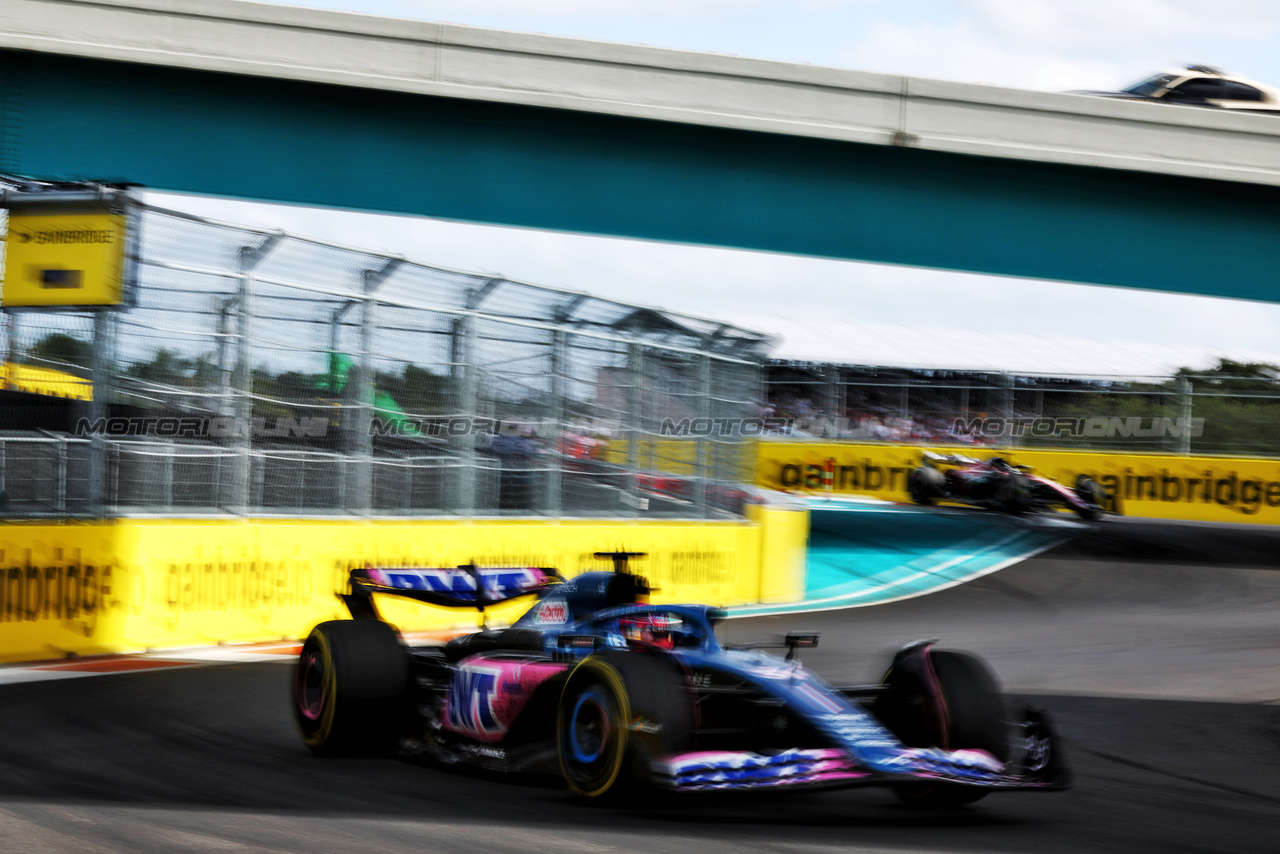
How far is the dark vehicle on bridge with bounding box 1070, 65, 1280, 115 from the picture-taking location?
14758 millimetres

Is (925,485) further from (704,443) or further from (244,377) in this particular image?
(244,377)

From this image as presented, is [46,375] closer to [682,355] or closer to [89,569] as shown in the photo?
[89,569]

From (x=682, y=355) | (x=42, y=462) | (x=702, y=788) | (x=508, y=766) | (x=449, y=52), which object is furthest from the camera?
(x=682, y=355)

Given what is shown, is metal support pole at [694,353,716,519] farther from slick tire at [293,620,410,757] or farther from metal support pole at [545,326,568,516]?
slick tire at [293,620,410,757]

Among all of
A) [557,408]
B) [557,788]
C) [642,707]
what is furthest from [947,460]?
[642,707]

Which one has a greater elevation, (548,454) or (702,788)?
(548,454)

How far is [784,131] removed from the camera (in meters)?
13.3

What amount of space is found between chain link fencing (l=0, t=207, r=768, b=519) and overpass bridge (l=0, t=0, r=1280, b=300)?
1359 millimetres

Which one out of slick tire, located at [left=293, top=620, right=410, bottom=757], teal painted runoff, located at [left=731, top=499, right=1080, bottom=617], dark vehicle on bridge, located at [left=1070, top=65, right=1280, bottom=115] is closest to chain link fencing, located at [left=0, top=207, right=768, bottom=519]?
teal painted runoff, located at [left=731, top=499, right=1080, bottom=617]

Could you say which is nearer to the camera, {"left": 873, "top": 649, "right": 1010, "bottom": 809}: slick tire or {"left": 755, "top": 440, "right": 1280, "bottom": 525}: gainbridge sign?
{"left": 873, "top": 649, "right": 1010, "bottom": 809}: slick tire

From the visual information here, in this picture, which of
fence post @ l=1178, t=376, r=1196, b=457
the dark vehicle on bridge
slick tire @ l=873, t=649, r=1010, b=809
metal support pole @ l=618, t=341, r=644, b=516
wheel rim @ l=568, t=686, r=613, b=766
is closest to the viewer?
wheel rim @ l=568, t=686, r=613, b=766

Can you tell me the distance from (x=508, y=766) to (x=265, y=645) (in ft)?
18.2

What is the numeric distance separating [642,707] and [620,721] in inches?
A: 4.2

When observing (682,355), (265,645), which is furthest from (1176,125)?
(265,645)
